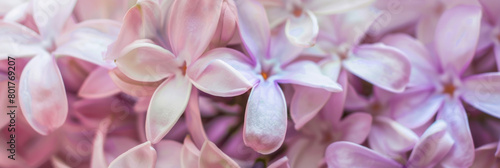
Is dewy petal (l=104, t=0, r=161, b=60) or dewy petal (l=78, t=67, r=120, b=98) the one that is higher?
dewy petal (l=104, t=0, r=161, b=60)

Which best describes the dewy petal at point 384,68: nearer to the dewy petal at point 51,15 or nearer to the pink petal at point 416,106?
the pink petal at point 416,106

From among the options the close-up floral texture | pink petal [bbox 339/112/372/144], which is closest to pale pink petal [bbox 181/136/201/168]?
the close-up floral texture

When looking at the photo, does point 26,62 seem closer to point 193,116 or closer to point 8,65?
point 8,65

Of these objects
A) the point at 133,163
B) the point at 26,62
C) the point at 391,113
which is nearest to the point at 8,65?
the point at 26,62

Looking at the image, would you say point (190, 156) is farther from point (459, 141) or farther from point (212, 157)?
point (459, 141)

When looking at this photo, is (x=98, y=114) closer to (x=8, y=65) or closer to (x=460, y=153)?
(x=8, y=65)

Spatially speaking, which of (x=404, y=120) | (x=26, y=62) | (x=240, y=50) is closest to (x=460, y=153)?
(x=404, y=120)

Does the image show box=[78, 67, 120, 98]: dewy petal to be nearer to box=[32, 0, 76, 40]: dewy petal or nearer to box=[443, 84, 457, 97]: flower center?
box=[32, 0, 76, 40]: dewy petal
